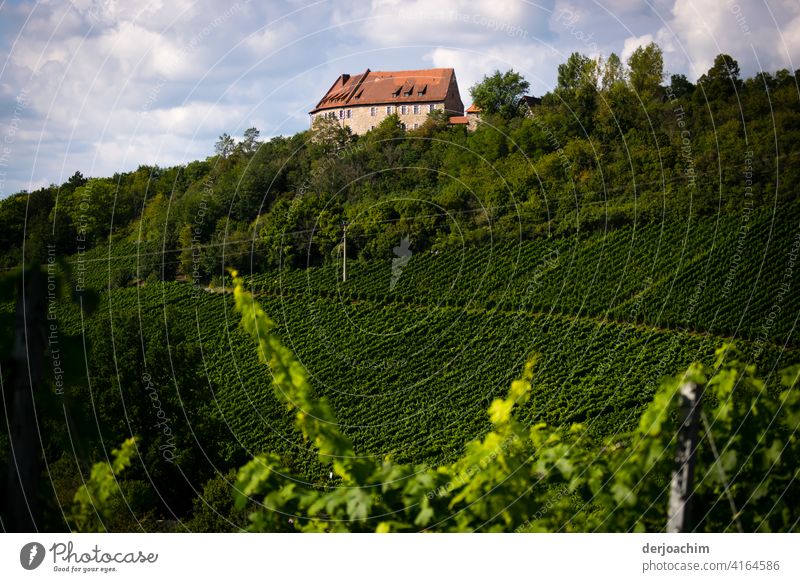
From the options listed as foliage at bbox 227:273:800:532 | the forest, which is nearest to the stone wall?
the forest

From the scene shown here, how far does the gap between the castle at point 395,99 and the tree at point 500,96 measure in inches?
60.8

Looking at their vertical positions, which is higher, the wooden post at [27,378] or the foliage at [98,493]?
the wooden post at [27,378]

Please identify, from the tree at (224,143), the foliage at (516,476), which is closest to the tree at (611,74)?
the tree at (224,143)

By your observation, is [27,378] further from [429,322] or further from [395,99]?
[395,99]

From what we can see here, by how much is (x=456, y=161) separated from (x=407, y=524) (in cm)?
2216

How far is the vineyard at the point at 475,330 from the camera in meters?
18.5

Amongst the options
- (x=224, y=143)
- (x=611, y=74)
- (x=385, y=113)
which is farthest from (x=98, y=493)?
(x=385, y=113)

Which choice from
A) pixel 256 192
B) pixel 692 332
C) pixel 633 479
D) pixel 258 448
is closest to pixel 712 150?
pixel 692 332

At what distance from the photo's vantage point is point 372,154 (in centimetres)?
2281

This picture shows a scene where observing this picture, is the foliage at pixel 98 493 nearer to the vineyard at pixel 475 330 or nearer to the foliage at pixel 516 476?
the foliage at pixel 516 476

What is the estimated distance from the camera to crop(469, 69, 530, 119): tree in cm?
3466

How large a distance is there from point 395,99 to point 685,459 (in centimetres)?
3248

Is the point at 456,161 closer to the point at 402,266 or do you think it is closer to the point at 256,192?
the point at 402,266

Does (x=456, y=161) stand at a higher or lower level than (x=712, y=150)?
higher
